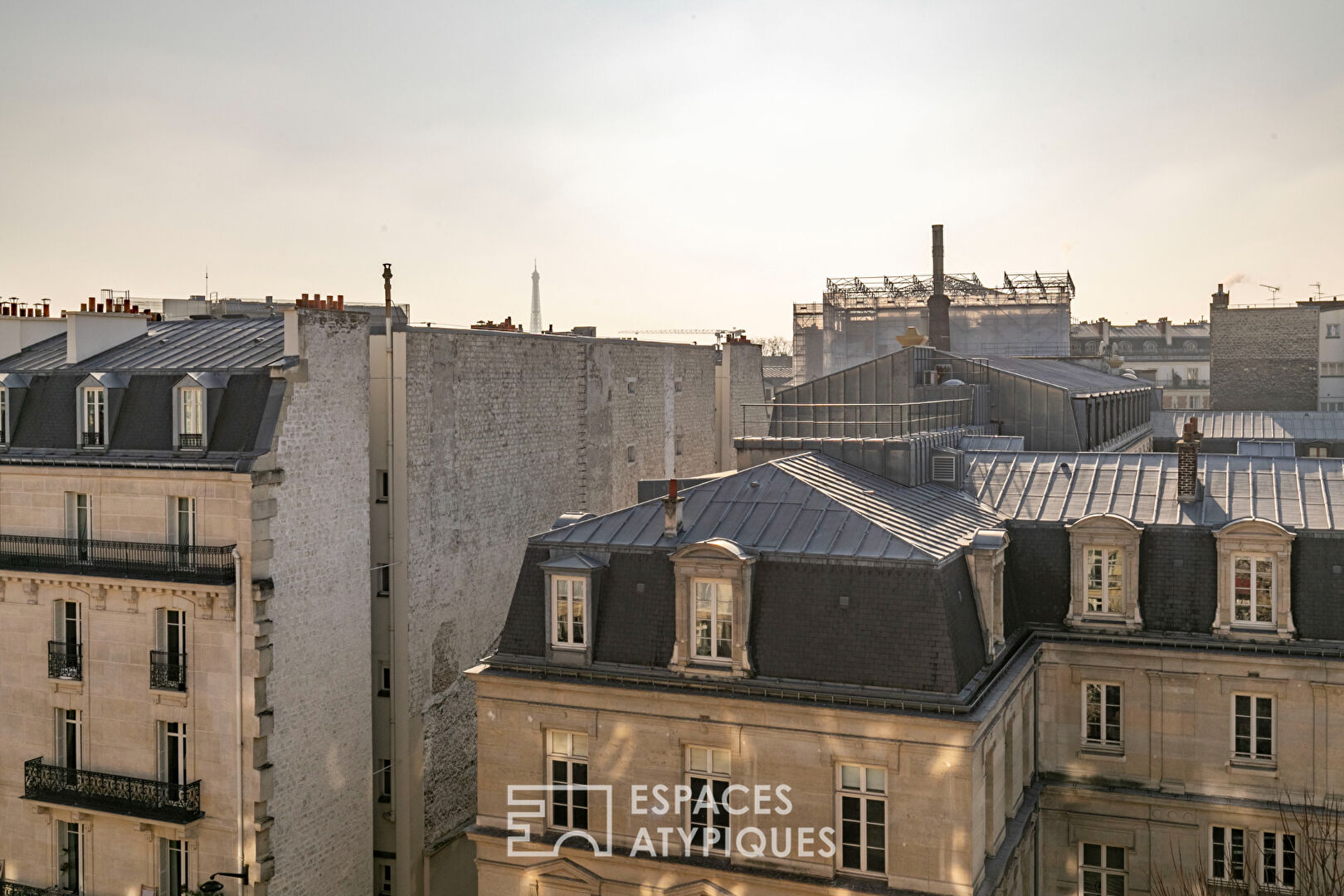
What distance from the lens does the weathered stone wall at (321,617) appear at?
26.5 m

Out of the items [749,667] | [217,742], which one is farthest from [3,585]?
[749,667]

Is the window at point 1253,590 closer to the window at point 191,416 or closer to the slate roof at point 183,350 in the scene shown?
the slate roof at point 183,350

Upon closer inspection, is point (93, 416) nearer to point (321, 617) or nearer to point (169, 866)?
point (321, 617)

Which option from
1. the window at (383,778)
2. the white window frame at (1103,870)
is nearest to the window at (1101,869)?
the white window frame at (1103,870)

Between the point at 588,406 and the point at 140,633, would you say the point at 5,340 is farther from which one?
the point at 588,406

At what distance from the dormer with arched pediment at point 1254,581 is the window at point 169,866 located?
23.5 m

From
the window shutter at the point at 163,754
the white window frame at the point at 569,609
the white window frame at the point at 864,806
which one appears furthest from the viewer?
the window shutter at the point at 163,754

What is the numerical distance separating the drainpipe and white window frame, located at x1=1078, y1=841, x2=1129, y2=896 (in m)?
18.5

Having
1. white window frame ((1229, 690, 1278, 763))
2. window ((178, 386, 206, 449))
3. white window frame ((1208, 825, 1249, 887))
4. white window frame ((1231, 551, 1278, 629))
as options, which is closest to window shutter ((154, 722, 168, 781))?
window ((178, 386, 206, 449))

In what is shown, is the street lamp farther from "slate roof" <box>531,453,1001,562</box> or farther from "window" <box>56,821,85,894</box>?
"slate roof" <box>531,453,1001,562</box>

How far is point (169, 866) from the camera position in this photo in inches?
1083

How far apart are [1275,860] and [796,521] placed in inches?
496

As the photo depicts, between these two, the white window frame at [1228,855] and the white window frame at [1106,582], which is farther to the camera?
the white window frame at [1106,582]

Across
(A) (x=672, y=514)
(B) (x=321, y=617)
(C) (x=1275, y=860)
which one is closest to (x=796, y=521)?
(A) (x=672, y=514)
